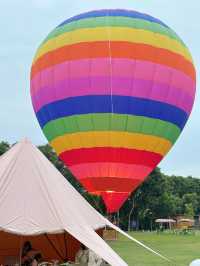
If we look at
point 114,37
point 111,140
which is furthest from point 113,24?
point 111,140

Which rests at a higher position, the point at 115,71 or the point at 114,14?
the point at 114,14

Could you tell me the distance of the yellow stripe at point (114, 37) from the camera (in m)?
21.5

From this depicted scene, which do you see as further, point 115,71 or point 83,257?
point 115,71

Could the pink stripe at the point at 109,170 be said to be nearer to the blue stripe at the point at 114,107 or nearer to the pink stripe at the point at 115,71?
the blue stripe at the point at 114,107

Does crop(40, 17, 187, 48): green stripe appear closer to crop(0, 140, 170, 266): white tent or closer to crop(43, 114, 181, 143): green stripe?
crop(43, 114, 181, 143): green stripe

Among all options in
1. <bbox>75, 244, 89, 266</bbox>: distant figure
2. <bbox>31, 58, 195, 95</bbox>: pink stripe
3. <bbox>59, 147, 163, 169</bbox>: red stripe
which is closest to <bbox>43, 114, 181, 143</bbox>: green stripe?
<bbox>59, 147, 163, 169</bbox>: red stripe

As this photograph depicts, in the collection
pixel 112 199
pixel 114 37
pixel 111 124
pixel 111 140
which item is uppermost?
pixel 114 37

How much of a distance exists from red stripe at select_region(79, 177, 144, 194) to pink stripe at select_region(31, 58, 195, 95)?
3.71 metres

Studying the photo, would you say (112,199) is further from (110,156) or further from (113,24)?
(113,24)

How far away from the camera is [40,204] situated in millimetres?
10562

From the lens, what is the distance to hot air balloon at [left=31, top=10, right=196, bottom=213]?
68.7ft

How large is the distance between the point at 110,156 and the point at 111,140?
575 millimetres

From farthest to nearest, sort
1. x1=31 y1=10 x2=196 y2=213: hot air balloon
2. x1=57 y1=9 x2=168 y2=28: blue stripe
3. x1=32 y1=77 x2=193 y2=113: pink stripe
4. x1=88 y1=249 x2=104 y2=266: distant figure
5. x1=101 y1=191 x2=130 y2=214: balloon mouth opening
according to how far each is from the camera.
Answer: x1=57 y1=9 x2=168 y2=28: blue stripe < x1=101 y1=191 x2=130 y2=214: balloon mouth opening < x1=31 y1=10 x2=196 y2=213: hot air balloon < x1=32 y1=77 x2=193 y2=113: pink stripe < x1=88 y1=249 x2=104 y2=266: distant figure

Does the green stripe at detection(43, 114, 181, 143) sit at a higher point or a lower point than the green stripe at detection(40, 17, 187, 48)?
lower
